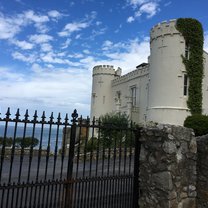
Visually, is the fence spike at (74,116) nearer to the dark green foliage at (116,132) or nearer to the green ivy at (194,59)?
the dark green foliage at (116,132)

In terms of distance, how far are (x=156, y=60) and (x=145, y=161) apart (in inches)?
872

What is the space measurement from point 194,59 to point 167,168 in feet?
75.1

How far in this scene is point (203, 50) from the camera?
2831 centimetres

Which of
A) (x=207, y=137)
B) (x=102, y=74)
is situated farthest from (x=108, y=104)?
(x=207, y=137)

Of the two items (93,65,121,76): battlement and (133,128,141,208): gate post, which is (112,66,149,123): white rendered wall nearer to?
(93,65,121,76): battlement

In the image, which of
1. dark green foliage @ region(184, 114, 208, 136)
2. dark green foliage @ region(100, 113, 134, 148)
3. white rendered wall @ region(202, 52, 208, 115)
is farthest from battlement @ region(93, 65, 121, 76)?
dark green foliage @ region(100, 113, 134, 148)

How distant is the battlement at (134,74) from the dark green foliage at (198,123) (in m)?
11.6

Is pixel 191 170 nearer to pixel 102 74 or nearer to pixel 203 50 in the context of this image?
pixel 203 50

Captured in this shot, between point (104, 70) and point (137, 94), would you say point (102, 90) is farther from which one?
point (137, 94)

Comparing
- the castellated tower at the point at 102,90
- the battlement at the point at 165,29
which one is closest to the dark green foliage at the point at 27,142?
the battlement at the point at 165,29

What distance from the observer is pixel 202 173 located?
7.11m

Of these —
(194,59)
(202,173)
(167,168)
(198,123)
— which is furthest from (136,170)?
(194,59)

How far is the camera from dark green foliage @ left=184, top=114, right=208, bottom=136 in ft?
74.4

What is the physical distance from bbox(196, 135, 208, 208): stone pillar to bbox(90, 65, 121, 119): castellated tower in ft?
120
